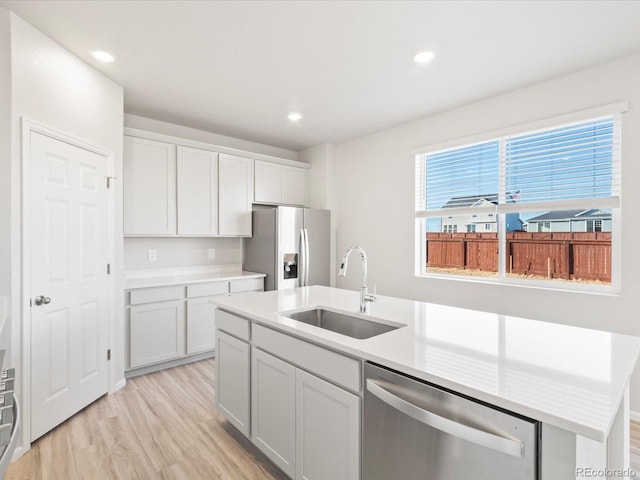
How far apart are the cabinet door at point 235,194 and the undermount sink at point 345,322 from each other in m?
2.19

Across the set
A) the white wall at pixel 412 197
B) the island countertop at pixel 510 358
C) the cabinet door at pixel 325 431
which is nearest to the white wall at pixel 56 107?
the island countertop at pixel 510 358

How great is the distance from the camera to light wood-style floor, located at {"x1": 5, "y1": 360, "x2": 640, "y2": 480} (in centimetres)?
193

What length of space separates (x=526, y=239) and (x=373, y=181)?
5.97 feet

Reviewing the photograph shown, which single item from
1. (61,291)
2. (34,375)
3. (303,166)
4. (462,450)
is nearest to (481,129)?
(303,166)

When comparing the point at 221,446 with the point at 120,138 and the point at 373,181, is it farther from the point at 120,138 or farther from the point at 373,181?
the point at 373,181

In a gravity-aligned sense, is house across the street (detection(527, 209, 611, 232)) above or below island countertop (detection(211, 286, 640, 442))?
above

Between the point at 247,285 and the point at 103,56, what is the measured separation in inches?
97.3

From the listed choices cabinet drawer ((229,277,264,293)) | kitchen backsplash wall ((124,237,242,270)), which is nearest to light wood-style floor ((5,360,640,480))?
cabinet drawer ((229,277,264,293))

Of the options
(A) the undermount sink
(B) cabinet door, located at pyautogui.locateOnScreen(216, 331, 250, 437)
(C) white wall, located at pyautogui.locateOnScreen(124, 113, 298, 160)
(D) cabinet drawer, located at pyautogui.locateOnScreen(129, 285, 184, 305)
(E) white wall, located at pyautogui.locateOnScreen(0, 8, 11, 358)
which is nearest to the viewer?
(A) the undermount sink

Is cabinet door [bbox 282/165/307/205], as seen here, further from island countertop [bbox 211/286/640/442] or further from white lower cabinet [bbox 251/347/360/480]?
white lower cabinet [bbox 251/347/360/480]

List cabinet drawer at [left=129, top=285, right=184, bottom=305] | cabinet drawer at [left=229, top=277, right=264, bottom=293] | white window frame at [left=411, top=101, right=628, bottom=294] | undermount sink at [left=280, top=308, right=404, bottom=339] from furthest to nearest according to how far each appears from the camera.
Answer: cabinet drawer at [left=229, top=277, right=264, bottom=293]
cabinet drawer at [left=129, top=285, right=184, bottom=305]
white window frame at [left=411, top=101, right=628, bottom=294]
undermount sink at [left=280, top=308, right=404, bottom=339]

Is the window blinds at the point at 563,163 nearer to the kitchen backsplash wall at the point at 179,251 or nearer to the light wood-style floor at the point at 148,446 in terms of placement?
the light wood-style floor at the point at 148,446

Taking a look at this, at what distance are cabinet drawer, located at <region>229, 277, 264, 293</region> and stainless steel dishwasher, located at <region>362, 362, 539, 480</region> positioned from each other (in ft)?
8.89

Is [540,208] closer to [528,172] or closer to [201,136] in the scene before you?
[528,172]
